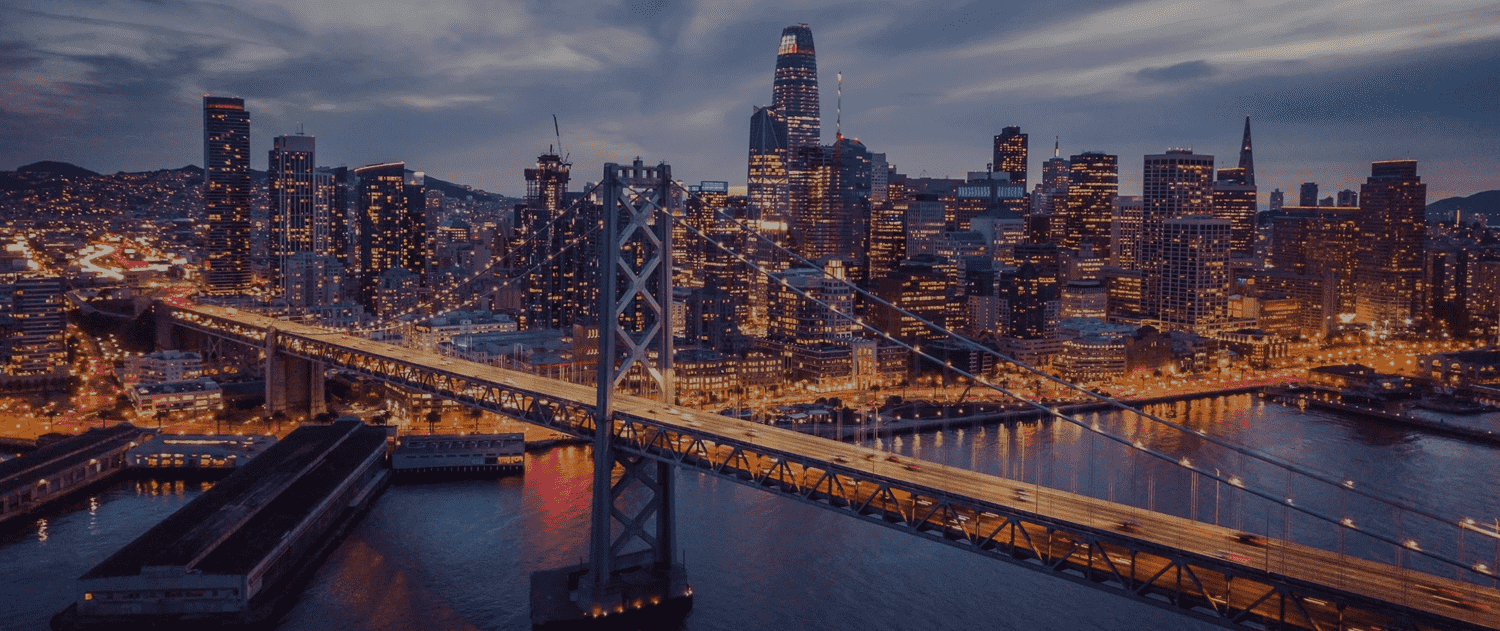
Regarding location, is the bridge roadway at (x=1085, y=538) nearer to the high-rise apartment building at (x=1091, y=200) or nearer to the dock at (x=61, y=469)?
the dock at (x=61, y=469)

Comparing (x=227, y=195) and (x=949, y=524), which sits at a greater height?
(x=227, y=195)

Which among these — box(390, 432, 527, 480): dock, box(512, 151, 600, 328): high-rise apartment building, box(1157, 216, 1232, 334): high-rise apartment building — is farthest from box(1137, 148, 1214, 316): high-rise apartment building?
box(390, 432, 527, 480): dock

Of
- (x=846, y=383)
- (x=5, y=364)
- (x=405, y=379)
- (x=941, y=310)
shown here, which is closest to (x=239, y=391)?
(x=5, y=364)

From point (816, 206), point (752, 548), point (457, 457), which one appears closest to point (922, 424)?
point (457, 457)

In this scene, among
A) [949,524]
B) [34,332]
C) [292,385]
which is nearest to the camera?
[949,524]

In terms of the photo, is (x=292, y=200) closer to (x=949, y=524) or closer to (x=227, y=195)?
(x=227, y=195)

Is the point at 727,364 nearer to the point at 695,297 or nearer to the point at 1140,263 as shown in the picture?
the point at 695,297

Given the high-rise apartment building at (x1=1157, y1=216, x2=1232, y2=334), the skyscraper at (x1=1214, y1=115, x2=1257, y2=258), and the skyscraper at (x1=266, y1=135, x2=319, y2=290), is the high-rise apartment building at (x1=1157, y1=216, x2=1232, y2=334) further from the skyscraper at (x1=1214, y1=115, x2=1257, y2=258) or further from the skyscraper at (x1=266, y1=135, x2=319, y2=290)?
the skyscraper at (x1=266, y1=135, x2=319, y2=290)
